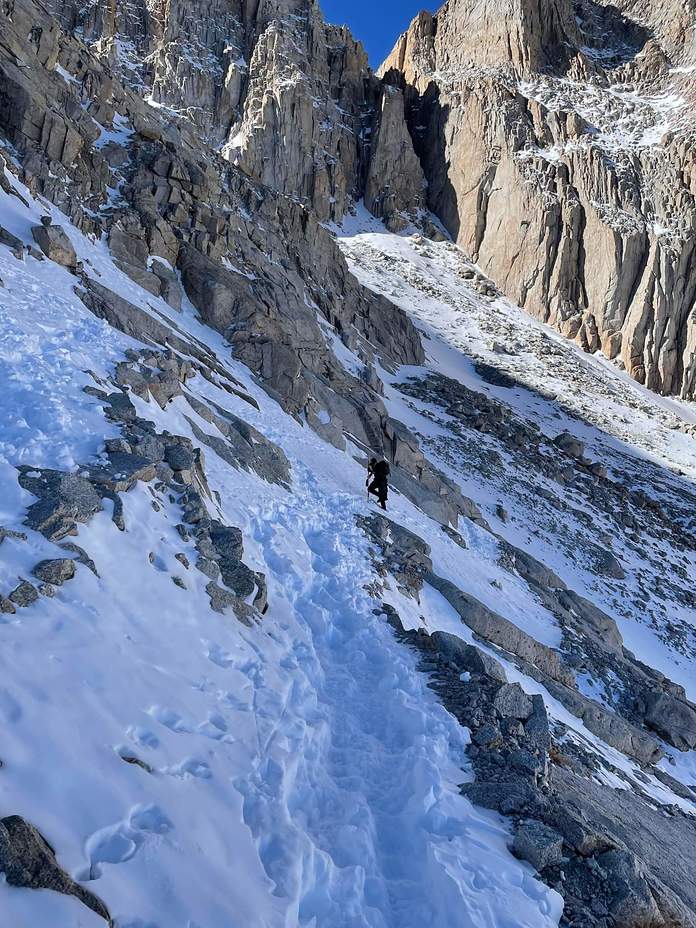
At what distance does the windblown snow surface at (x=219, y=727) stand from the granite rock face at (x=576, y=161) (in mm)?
68622

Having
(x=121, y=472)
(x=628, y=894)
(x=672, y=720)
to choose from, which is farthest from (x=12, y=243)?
(x=672, y=720)

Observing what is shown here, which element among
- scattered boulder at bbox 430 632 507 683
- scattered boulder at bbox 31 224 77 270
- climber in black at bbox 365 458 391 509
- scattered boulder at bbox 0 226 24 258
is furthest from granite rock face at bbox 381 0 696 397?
scattered boulder at bbox 430 632 507 683

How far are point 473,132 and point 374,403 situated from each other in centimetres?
7318

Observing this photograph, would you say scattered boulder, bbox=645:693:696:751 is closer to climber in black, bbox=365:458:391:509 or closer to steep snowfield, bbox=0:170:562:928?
climber in black, bbox=365:458:391:509

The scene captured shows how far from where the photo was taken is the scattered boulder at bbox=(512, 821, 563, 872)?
5527mm

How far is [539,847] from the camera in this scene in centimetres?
557

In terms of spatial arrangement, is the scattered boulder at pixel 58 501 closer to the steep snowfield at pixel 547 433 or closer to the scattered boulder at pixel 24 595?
the scattered boulder at pixel 24 595

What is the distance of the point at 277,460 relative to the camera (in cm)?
1541

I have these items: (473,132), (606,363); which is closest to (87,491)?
(606,363)

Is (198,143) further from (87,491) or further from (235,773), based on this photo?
(235,773)

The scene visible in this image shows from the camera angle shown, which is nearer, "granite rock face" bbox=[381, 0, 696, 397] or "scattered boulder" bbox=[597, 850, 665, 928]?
"scattered boulder" bbox=[597, 850, 665, 928]

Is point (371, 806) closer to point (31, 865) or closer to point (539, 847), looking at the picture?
point (539, 847)

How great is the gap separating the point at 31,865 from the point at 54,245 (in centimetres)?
1789

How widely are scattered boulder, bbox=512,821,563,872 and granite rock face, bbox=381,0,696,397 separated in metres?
71.6
